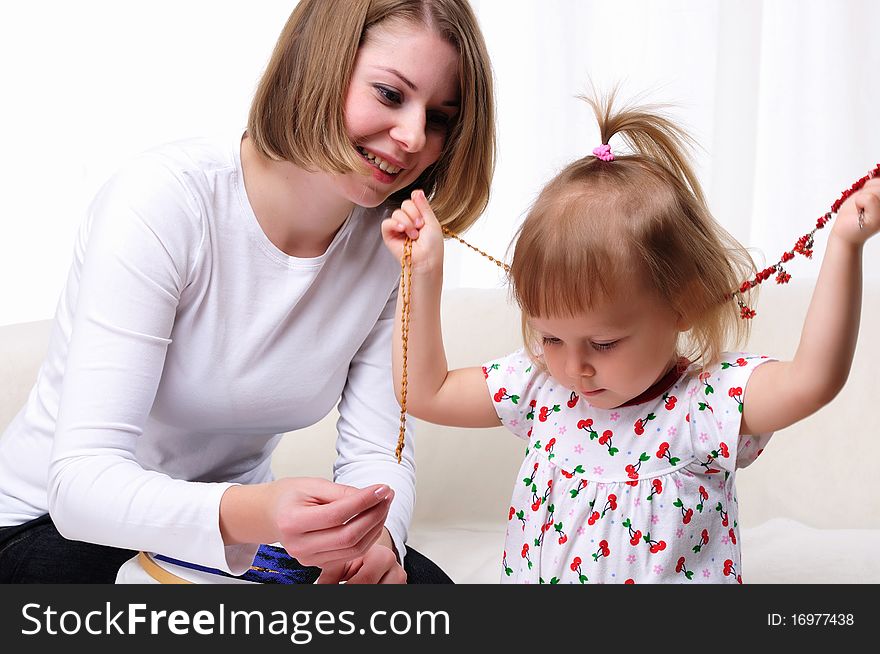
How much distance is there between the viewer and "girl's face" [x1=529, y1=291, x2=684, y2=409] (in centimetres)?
112

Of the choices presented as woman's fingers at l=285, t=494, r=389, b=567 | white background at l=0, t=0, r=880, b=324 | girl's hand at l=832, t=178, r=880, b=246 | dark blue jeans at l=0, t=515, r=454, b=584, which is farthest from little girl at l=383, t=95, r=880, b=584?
white background at l=0, t=0, r=880, b=324

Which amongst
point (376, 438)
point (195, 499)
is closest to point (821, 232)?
point (376, 438)

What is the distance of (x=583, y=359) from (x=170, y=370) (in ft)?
1.75

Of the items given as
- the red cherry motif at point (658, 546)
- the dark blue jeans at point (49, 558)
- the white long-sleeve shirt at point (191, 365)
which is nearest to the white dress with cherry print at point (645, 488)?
the red cherry motif at point (658, 546)

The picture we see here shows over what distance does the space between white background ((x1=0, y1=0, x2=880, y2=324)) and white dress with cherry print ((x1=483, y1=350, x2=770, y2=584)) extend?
1.25 metres

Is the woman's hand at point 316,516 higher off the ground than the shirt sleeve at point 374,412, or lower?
lower

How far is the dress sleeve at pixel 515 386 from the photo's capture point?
1.28m

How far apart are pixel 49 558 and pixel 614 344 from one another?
0.76 m

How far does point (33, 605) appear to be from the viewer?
1110mm

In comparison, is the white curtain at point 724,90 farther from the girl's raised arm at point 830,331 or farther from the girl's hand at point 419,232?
the girl's raised arm at point 830,331

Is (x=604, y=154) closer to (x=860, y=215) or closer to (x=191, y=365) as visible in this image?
(x=860, y=215)

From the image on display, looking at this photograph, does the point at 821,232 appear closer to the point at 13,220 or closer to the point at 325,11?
the point at 325,11

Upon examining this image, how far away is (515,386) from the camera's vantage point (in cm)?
128

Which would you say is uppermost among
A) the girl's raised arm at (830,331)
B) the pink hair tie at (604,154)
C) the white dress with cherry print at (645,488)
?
the pink hair tie at (604,154)
